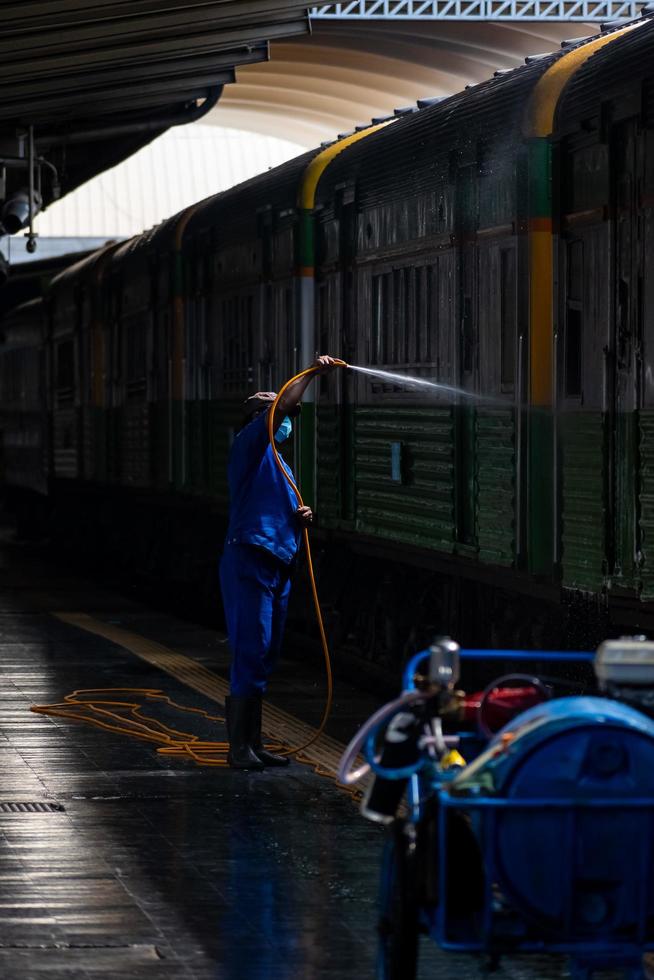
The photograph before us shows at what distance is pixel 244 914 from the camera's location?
675 centimetres

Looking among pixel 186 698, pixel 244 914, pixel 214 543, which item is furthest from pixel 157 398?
pixel 244 914

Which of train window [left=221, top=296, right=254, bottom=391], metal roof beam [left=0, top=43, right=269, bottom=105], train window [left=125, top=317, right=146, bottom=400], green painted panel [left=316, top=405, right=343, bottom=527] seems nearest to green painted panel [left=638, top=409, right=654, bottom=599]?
green painted panel [left=316, top=405, right=343, bottom=527]

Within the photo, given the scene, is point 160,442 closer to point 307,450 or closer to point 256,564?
point 307,450

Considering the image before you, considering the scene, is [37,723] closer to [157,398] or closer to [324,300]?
[324,300]

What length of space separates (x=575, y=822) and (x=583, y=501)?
519 cm

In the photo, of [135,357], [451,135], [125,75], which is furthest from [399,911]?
[135,357]

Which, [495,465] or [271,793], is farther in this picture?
[495,465]

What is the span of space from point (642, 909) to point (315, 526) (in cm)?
1049

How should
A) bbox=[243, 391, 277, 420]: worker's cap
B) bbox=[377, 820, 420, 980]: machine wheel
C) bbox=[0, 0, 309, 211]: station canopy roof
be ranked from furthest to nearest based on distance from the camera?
bbox=[0, 0, 309, 211]: station canopy roof
bbox=[243, 391, 277, 420]: worker's cap
bbox=[377, 820, 420, 980]: machine wheel

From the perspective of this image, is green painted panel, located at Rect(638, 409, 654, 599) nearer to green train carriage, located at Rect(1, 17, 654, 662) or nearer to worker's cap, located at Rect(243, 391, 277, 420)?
green train carriage, located at Rect(1, 17, 654, 662)

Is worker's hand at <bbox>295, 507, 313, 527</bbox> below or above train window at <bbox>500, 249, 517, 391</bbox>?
below

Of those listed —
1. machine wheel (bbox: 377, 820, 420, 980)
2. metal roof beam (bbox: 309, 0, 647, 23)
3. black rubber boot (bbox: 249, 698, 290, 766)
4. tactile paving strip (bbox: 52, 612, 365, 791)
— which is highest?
metal roof beam (bbox: 309, 0, 647, 23)

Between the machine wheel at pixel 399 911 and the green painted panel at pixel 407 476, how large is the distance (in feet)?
21.6

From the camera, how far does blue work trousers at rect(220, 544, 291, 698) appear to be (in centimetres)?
952
